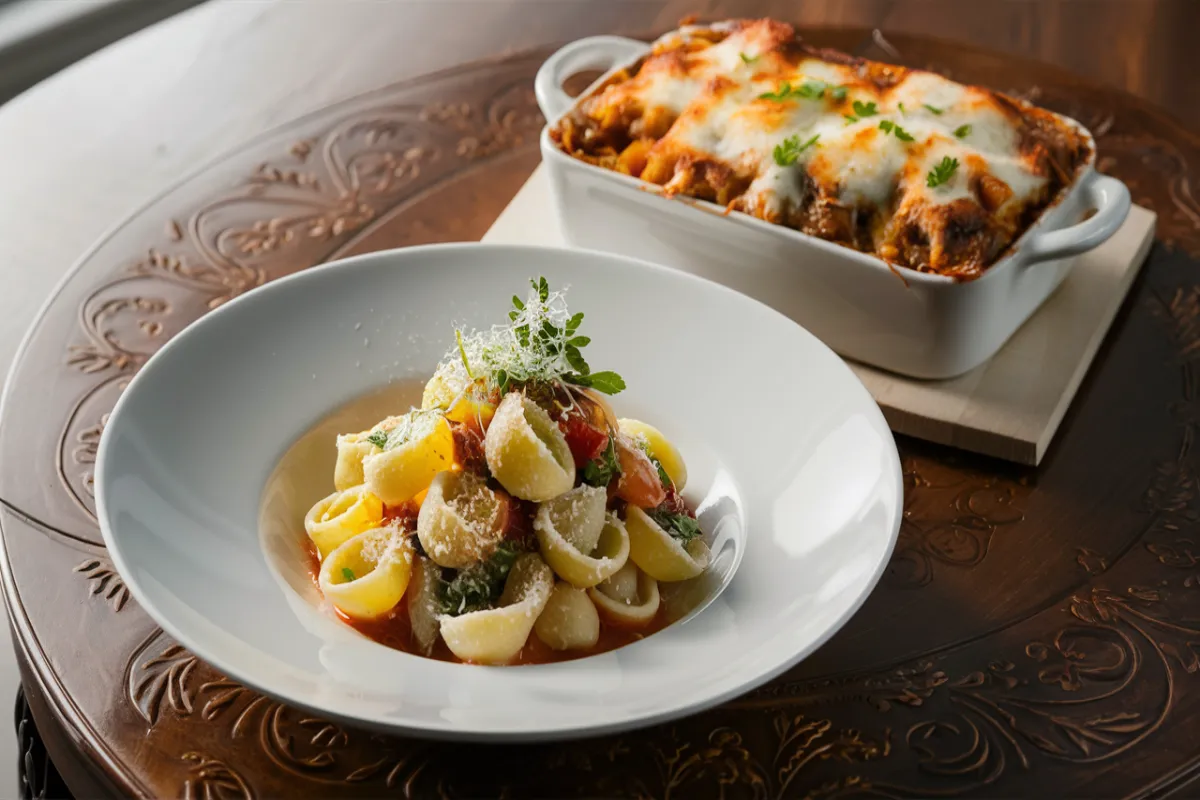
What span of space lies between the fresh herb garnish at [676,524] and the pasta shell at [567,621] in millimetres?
160

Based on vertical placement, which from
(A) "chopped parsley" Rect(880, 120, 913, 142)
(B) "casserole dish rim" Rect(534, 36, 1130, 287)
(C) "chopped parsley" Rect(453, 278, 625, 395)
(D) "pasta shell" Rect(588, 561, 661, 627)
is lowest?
(D) "pasta shell" Rect(588, 561, 661, 627)

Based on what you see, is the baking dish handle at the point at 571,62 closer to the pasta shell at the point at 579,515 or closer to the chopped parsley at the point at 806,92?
the chopped parsley at the point at 806,92

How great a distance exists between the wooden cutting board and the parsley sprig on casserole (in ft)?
0.68

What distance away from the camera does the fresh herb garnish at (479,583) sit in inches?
60.2

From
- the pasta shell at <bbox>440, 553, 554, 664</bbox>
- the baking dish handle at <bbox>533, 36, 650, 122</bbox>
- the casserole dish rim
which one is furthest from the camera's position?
the baking dish handle at <bbox>533, 36, 650, 122</bbox>

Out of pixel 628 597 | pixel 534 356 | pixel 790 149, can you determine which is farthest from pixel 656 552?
pixel 790 149

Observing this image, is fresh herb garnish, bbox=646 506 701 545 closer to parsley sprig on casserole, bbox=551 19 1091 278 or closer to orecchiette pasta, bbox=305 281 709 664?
orecchiette pasta, bbox=305 281 709 664

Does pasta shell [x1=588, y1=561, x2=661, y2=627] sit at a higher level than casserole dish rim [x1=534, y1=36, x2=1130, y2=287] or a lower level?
lower

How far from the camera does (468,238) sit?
233 centimetres


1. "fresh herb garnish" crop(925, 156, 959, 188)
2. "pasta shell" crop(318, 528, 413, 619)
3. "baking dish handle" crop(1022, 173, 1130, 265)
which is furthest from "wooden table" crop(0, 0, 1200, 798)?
"fresh herb garnish" crop(925, 156, 959, 188)

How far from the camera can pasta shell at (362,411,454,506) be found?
60.7 inches

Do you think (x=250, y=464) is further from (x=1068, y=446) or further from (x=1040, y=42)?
(x=1040, y=42)

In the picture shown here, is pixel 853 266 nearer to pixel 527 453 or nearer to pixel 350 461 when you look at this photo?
pixel 527 453

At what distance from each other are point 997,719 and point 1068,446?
0.58 metres
